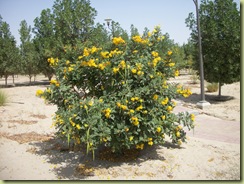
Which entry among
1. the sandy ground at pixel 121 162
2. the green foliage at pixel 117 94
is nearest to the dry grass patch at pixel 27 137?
the sandy ground at pixel 121 162

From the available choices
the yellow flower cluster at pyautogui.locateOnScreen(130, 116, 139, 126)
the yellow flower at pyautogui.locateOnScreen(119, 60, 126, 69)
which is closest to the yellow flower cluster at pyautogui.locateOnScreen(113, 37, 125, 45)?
the yellow flower at pyautogui.locateOnScreen(119, 60, 126, 69)

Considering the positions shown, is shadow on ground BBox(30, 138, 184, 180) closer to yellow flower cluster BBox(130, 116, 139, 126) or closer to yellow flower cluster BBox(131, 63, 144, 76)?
yellow flower cluster BBox(130, 116, 139, 126)

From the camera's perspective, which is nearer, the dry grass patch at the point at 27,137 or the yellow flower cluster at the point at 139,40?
the yellow flower cluster at the point at 139,40

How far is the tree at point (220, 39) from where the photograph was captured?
8.10m

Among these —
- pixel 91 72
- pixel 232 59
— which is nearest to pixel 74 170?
pixel 91 72

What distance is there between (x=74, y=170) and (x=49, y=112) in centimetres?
486

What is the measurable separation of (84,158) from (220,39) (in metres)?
6.96

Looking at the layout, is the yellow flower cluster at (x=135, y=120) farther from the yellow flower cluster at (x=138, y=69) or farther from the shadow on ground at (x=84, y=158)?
the shadow on ground at (x=84, y=158)

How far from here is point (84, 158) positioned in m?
4.12

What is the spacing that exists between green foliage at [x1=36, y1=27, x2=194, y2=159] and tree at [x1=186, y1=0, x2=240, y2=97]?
507 centimetres

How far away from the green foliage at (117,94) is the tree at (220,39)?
5074 mm

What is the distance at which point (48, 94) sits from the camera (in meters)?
3.86

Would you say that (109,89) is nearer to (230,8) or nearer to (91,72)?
(91,72)

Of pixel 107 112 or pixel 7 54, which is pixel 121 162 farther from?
pixel 7 54
